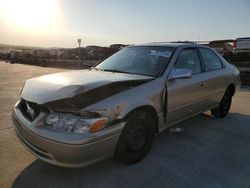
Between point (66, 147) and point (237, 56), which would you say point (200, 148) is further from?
point (237, 56)

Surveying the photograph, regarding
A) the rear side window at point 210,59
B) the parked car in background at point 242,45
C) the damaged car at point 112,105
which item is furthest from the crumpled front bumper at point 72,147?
the parked car in background at point 242,45

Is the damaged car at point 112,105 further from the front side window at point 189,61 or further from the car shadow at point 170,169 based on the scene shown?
the car shadow at point 170,169

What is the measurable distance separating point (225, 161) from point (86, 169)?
1920 mm

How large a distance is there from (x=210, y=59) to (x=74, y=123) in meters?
3.52

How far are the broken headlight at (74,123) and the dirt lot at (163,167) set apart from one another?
665 millimetres

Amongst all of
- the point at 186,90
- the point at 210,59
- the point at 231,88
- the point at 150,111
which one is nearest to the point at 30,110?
the point at 150,111

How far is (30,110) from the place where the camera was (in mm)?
3512

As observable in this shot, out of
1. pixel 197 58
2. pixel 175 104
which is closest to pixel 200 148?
pixel 175 104

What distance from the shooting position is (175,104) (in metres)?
4.39

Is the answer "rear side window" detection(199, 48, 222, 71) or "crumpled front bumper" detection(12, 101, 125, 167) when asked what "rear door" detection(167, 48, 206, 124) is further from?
"crumpled front bumper" detection(12, 101, 125, 167)

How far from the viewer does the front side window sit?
4621 millimetres

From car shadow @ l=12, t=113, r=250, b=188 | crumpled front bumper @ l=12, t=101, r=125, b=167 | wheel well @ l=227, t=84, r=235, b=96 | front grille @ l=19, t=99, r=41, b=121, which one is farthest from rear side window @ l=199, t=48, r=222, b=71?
front grille @ l=19, t=99, r=41, b=121

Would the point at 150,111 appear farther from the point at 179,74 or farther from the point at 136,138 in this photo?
the point at 179,74

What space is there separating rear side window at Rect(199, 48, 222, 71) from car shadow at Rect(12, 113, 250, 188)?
138 centimetres
